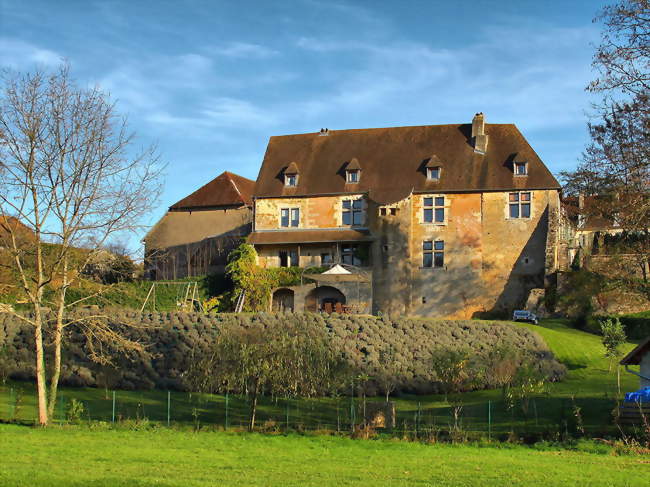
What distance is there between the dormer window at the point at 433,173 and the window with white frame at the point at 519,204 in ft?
11.6

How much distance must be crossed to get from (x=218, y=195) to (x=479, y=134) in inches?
591

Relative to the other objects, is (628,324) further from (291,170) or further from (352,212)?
(291,170)

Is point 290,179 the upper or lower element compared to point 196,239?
upper

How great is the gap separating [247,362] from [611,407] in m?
8.96

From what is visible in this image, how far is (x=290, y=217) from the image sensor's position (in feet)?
128

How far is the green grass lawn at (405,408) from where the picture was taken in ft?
61.9

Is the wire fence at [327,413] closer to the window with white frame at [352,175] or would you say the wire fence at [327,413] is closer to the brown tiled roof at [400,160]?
the brown tiled roof at [400,160]

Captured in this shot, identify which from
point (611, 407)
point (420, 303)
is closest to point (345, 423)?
point (611, 407)

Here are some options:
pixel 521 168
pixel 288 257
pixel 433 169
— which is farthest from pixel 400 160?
pixel 288 257

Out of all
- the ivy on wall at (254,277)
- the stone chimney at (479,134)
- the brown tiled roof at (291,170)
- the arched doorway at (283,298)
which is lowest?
the arched doorway at (283,298)

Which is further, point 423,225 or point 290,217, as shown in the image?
point 290,217

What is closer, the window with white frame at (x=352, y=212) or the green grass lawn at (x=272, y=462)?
the green grass lawn at (x=272, y=462)

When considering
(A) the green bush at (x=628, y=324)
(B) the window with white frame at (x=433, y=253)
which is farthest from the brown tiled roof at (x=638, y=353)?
(B) the window with white frame at (x=433, y=253)

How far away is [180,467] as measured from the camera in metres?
13.8
